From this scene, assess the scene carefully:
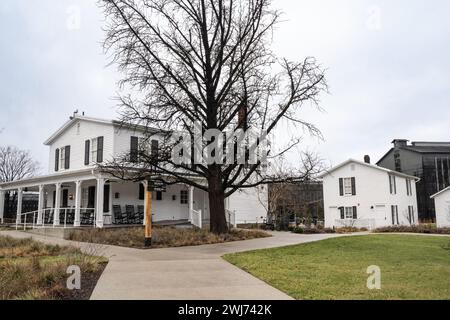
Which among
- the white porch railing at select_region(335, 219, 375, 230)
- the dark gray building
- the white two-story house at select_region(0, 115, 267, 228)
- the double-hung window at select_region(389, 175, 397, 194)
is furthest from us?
the dark gray building

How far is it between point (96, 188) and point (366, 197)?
70.0 ft

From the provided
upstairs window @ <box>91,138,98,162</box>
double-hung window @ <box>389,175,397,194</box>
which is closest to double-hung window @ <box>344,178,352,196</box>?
double-hung window @ <box>389,175,397,194</box>

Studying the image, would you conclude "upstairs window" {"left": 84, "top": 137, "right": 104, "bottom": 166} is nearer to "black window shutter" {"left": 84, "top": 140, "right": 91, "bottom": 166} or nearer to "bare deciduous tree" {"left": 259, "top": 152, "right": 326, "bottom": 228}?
"black window shutter" {"left": 84, "top": 140, "right": 91, "bottom": 166}

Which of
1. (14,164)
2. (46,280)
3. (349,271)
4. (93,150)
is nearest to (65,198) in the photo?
(93,150)

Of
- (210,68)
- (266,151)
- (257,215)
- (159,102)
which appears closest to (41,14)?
(159,102)

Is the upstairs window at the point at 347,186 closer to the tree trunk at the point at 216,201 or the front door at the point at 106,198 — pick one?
the tree trunk at the point at 216,201

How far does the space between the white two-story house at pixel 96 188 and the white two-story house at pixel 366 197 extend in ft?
35.1

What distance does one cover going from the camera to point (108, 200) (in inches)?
899

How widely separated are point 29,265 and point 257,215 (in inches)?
1035

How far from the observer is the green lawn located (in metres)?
6.27

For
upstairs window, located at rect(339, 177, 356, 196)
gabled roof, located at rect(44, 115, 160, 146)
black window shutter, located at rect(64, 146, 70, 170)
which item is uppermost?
gabled roof, located at rect(44, 115, 160, 146)

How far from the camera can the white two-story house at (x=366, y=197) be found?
31391mm

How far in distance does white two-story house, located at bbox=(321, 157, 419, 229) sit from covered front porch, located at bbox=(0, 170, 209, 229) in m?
12.0

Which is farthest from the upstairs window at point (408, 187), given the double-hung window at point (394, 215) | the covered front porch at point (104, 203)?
the covered front porch at point (104, 203)
